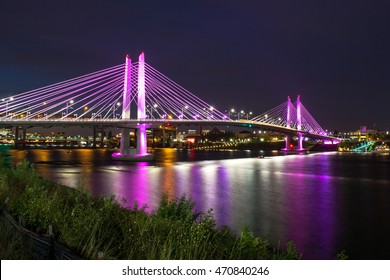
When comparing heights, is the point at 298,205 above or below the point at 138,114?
below

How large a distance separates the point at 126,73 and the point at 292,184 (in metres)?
32.0

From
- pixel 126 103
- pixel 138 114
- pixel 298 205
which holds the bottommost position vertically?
pixel 298 205

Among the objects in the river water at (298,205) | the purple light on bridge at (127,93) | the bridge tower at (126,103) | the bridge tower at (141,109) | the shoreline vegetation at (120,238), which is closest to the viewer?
the shoreline vegetation at (120,238)

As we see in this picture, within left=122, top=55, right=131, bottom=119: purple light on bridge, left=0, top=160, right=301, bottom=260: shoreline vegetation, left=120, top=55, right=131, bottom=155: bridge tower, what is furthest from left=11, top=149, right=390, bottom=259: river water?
left=120, top=55, right=131, bottom=155: bridge tower

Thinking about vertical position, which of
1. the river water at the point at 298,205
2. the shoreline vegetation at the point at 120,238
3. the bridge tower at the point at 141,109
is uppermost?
the bridge tower at the point at 141,109

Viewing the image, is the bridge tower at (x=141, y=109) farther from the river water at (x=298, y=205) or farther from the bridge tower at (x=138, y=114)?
the river water at (x=298, y=205)

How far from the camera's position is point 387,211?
17562 millimetres

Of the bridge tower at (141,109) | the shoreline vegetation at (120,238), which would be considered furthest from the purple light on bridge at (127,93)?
the shoreline vegetation at (120,238)

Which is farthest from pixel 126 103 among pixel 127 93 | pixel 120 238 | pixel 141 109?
pixel 120 238

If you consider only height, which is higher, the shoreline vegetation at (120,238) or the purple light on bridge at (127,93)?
the purple light on bridge at (127,93)

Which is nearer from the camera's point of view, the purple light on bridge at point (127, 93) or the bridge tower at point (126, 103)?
the purple light on bridge at point (127, 93)

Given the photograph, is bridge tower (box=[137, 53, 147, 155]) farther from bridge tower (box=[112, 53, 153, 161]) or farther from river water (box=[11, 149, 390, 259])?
river water (box=[11, 149, 390, 259])

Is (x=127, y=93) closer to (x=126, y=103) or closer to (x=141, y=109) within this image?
(x=126, y=103)

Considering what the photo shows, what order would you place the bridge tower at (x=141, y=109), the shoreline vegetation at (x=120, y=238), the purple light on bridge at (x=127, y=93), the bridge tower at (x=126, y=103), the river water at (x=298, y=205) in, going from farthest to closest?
the bridge tower at (x=126, y=103)
the purple light on bridge at (x=127, y=93)
the bridge tower at (x=141, y=109)
the river water at (x=298, y=205)
the shoreline vegetation at (x=120, y=238)
